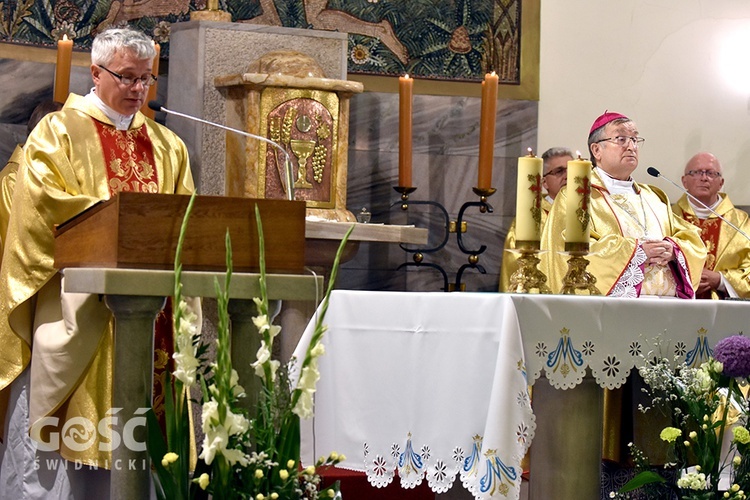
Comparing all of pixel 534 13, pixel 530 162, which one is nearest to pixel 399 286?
pixel 534 13

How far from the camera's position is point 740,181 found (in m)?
7.63

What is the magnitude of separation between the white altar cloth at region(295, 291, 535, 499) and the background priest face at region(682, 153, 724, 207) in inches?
143

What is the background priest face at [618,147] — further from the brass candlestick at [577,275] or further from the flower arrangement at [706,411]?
the flower arrangement at [706,411]

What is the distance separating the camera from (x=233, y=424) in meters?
2.86

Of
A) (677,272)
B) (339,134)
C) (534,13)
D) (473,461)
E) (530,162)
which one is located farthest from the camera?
(534,13)

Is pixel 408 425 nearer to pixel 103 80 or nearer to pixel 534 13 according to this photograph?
pixel 103 80

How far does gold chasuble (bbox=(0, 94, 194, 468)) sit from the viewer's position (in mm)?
4074

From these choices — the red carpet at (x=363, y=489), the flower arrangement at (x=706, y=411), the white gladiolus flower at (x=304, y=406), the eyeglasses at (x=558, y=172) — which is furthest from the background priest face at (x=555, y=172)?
the white gladiolus flower at (x=304, y=406)

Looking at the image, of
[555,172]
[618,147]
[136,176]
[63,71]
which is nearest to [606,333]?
[136,176]

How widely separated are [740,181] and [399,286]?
228 centimetres

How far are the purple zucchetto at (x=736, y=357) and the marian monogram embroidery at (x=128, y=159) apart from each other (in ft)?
6.93

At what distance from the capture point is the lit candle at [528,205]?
418cm

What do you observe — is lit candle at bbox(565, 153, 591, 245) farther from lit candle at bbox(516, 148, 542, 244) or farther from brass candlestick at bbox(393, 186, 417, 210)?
brass candlestick at bbox(393, 186, 417, 210)

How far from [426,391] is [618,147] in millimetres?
2260
